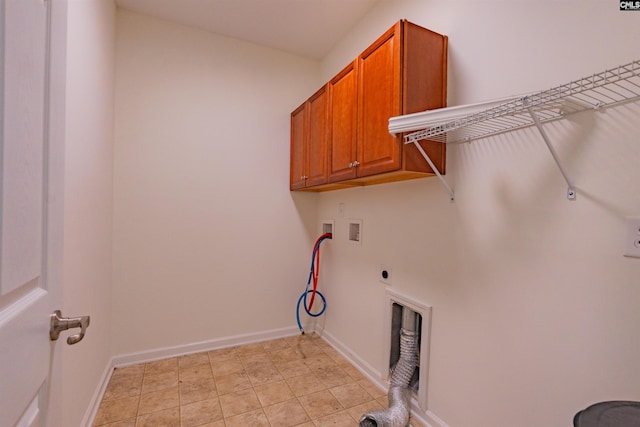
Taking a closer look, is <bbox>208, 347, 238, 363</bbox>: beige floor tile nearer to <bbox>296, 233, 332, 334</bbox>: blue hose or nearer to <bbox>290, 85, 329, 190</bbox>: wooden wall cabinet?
<bbox>296, 233, 332, 334</bbox>: blue hose

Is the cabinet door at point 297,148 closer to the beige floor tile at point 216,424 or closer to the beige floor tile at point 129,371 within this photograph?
the beige floor tile at point 216,424

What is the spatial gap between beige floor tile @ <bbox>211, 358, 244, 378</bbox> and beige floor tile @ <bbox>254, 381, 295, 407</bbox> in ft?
1.08

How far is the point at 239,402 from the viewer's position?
1.92 m

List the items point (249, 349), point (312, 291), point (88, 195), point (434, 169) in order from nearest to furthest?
point (434, 169)
point (88, 195)
point (249, 349)
point (312, 291)

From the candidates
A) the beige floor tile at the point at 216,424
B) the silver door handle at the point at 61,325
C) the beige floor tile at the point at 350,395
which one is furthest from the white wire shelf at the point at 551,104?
the beige floor tile at the point at 216,424

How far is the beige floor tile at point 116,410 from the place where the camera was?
1.75 metres

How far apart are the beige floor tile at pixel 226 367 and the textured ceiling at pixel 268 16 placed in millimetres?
2849

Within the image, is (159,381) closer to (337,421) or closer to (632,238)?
(337,421)

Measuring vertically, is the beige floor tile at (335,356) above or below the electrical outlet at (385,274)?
below

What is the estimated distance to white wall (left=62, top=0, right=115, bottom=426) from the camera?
4.45ft

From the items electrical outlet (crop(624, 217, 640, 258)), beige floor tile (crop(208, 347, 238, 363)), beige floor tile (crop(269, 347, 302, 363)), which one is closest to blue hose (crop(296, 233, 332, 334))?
beige floor tile (crop(269, 347, 302, 363))

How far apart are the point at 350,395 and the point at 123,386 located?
5.32ft

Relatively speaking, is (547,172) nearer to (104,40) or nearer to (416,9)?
(416,9)

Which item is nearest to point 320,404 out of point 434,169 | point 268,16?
point 434,169
